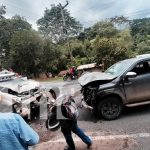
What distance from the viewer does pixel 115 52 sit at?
25.5 m

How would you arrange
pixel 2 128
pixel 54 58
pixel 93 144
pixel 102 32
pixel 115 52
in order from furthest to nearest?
pixel 102 32 → pixel 54 58 → pixel 115 52 → pixel 93 144 → pixel 2 128

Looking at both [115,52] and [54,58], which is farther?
[54,58]

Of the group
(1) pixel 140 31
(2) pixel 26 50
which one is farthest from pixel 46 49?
(1) pixel 140 31

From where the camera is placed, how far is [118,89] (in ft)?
25.6

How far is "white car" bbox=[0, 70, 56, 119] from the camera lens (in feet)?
27.1

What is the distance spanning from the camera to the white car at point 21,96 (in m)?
8.27

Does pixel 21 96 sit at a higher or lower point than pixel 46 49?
lower

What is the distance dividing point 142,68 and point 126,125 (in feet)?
5.96

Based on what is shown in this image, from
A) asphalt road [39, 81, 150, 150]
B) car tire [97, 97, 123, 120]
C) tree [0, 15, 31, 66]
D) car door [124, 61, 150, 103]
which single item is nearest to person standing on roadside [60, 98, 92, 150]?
asphalt road [39, 81, 150, 150]

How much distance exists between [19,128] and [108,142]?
4.25 meters

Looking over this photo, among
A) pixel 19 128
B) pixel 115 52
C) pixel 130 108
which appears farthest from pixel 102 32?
pixel 19 128

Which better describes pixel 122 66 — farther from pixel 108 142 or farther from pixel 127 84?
pixel 108 142

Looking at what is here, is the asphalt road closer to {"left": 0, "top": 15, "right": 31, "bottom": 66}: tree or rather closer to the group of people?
the group of people

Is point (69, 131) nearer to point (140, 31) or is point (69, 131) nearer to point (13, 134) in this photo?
point (13, 134)
